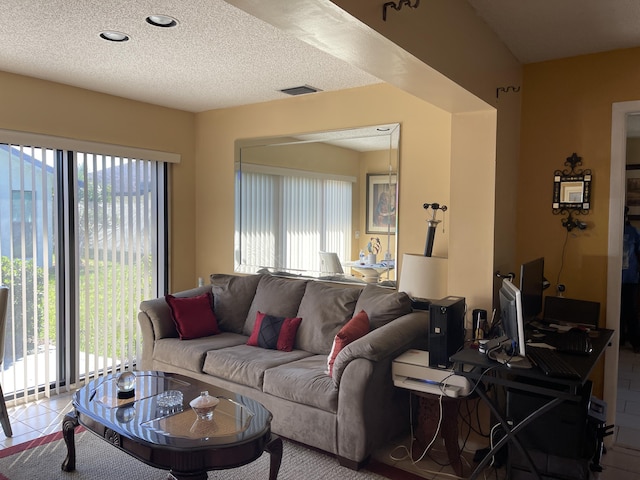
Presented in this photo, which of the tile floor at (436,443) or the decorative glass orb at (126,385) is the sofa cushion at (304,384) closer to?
the tile floor at (436,443)

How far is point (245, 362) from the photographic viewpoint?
11.6 ft

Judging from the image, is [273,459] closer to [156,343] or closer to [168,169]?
[156,343]

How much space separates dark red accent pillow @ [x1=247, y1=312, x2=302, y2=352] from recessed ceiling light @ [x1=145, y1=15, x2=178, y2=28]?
222 centimetres

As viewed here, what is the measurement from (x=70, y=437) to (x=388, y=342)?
1.89m

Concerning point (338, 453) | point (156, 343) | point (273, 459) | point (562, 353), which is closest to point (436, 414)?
point (338, 453)

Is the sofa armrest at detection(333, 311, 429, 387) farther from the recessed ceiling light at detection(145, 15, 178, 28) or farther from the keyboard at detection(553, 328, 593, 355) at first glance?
the recessed ceiling light at detection(145, 15, 178, 28)

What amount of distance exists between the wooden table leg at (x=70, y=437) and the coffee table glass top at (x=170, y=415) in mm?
129

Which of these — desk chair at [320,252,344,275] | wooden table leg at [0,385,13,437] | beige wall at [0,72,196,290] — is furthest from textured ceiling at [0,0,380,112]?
wooden table leg at [0,385,13,437]

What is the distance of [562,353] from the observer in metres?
2.69

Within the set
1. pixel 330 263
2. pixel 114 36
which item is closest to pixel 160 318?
pixel 330 263

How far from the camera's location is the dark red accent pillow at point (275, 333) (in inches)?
153

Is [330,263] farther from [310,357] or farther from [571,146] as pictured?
[571,146]

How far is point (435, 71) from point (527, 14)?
863mm

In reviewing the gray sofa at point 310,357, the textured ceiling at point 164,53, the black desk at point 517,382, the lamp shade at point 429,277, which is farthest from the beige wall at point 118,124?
the black desk at point 517,382
